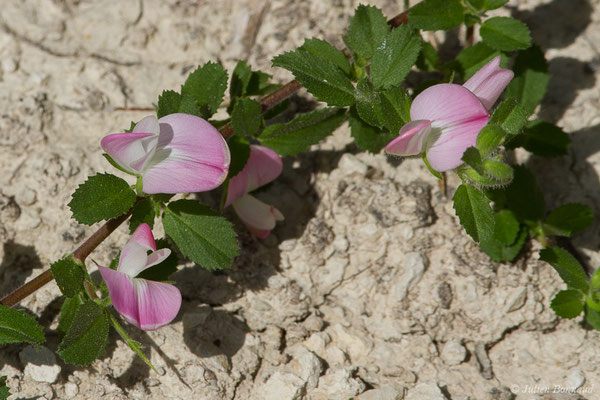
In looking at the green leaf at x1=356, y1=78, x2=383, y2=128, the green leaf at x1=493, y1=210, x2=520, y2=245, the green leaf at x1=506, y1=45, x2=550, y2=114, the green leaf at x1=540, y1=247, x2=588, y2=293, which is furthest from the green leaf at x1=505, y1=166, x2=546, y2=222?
the green leaf at x1=356, y1=78, x2=383, y2=128

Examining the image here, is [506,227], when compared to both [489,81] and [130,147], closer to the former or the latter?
[489,81]

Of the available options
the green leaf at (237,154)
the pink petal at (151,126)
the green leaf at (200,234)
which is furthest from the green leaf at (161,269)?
the pink petal at (151,126)

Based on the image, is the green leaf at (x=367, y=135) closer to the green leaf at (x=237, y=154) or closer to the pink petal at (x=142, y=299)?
the green leaf at (x=237, y=154)

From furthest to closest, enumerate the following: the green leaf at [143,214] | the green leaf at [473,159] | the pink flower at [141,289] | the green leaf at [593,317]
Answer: the green leaf at [593,317] → the green leaf at [143,214] → the pink flower at [141,289] → the green leaf at [473,159]

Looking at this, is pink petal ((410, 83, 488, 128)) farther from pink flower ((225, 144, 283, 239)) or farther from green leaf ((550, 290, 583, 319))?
green leaf ((550, 290, 583, 319))

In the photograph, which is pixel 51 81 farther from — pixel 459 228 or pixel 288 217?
pixel 459 228

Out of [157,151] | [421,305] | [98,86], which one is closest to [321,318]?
[421,305]
